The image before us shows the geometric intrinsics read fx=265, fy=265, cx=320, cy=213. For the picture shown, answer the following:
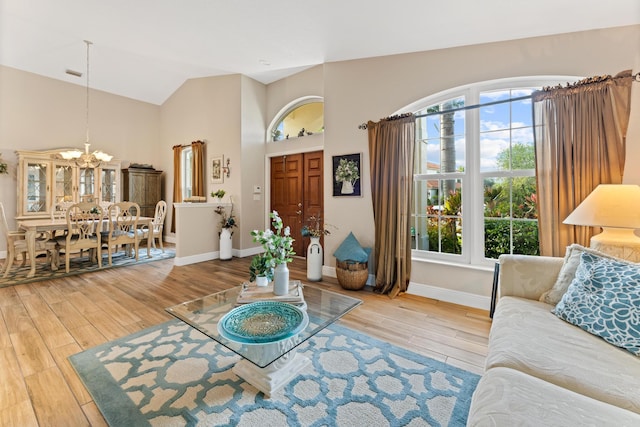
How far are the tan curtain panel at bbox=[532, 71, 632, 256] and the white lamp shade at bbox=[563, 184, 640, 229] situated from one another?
395 mm

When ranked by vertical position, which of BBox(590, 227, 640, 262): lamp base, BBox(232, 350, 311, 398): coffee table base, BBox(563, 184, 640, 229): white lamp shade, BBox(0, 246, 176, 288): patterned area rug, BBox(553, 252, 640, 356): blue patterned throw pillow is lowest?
BBox(232, 350, 311, 398): coffee table base

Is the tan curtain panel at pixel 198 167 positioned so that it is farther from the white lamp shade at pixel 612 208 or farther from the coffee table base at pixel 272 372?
the white lamp shade at pixel 612 208

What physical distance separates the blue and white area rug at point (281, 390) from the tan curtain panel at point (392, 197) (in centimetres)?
121

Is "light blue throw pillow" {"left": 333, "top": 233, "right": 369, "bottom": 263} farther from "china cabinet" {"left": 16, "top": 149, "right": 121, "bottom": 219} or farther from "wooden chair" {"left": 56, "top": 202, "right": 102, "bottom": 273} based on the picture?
"china cabinet" {"left": 16, "top": 149, "right": 121, "bottom": 219}

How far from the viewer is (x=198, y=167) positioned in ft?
18.7

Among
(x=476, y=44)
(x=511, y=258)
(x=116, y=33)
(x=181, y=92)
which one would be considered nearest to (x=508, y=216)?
(x=511, y=258)

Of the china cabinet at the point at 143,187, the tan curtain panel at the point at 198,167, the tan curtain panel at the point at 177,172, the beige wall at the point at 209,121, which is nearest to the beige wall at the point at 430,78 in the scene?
the beige wall at the point at 209,121

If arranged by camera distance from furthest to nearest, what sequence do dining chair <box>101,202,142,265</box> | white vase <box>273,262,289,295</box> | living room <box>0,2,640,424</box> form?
1. dining chair <box>101,202,142,265</box>
2. living room <box>0,2,640,424</box>
3. white vase <box>273,262,289,295</box>

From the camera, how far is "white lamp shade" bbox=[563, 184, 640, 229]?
1748 millimetres

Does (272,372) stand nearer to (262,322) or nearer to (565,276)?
(262,322)

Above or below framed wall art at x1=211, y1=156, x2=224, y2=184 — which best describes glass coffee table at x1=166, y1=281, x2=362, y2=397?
below

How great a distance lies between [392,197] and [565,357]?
2.17 metres

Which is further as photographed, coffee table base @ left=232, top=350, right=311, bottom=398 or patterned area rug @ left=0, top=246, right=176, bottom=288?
patterned area rug @ left=0, top=246, right=176, bottom=288

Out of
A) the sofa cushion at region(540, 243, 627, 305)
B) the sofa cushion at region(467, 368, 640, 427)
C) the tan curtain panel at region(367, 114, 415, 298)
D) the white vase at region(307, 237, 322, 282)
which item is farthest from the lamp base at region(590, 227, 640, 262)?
the white vase at region(307, 237, 322, 282)
